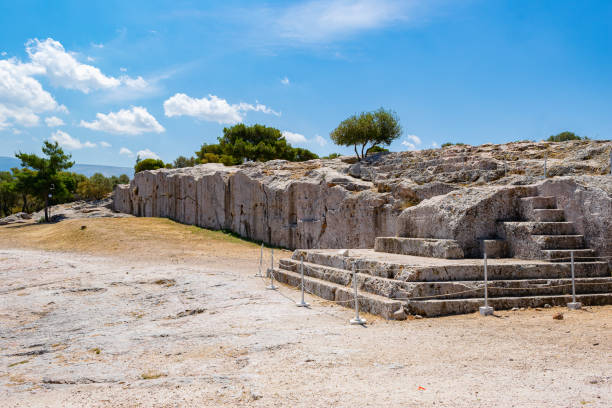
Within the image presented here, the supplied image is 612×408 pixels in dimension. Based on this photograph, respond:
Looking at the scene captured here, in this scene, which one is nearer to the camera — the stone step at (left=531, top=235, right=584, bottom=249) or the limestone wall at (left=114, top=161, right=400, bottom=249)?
the stone step at (left=531, top=235, right=584, bottom=249)

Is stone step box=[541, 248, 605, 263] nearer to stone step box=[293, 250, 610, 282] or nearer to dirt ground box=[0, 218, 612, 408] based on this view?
stone step box=[293, 250, 610, 282]

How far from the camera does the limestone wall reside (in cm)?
1838

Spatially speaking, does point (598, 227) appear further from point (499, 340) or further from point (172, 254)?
point (172, 254)

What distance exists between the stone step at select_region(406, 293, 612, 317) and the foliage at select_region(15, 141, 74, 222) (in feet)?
118

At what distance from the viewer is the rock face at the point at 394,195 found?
9453mm

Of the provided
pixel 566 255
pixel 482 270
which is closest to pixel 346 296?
pixel 482 270

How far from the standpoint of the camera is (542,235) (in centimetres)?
873

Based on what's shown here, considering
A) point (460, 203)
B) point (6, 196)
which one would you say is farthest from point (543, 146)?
point (6, 196)

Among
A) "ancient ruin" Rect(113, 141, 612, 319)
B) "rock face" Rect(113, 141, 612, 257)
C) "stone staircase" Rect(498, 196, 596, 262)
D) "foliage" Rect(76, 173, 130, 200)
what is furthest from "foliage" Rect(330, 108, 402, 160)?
"foliage" Rect(76, 173, 130, 200)

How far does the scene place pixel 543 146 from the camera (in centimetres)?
2027

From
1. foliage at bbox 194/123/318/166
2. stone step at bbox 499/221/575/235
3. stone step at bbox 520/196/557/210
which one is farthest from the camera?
foliage at bbox 194/123/318/166

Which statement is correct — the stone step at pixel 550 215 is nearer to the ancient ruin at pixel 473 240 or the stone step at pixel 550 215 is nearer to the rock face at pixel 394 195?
the ancient ruin at pixel 473 240

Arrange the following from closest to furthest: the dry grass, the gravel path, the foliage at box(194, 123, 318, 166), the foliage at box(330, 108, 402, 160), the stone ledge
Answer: the gravel path, the stone ledge, the dry grass, the foliage at box(330, 108, 402, 160), the foliage at box(194, 123, 318, 166)

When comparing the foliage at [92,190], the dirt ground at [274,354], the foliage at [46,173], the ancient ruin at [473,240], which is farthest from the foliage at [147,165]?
the dirt ground at [274,354]
